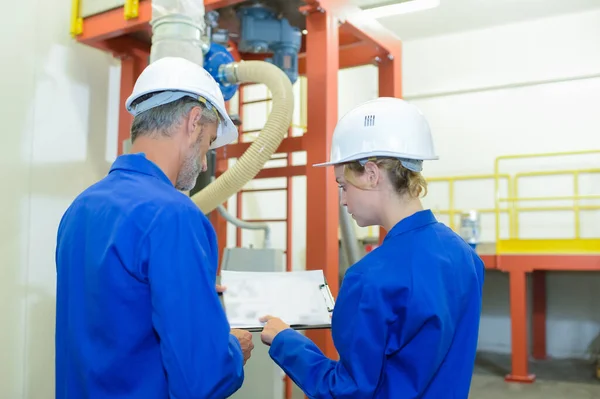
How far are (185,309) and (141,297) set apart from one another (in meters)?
0.11

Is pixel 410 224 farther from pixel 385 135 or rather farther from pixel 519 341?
pixel 519 341

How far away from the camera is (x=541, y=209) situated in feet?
25.1

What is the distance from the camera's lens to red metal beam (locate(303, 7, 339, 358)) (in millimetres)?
3074

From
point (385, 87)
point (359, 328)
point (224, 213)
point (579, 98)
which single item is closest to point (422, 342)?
point (359, 328)

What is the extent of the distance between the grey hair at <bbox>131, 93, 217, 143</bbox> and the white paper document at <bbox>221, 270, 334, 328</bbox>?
64cm

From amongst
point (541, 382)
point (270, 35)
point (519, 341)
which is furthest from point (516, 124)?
point (270, 35)

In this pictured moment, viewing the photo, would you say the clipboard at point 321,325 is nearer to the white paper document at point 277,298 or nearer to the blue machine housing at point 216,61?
the white paper document at point 277,298

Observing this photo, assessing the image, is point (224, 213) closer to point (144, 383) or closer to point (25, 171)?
point (25, 171)

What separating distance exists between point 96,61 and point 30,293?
1.51 m

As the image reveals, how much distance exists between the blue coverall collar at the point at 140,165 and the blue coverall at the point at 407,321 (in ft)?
1.71

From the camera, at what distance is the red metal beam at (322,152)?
3.07m

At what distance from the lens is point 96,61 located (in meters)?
3.66

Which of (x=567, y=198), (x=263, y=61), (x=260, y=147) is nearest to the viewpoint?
(x=260, y=147)

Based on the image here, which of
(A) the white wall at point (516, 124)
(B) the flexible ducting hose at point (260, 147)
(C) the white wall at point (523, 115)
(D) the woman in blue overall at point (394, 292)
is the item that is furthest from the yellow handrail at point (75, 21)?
(C) the white wall at point (523, 115)
